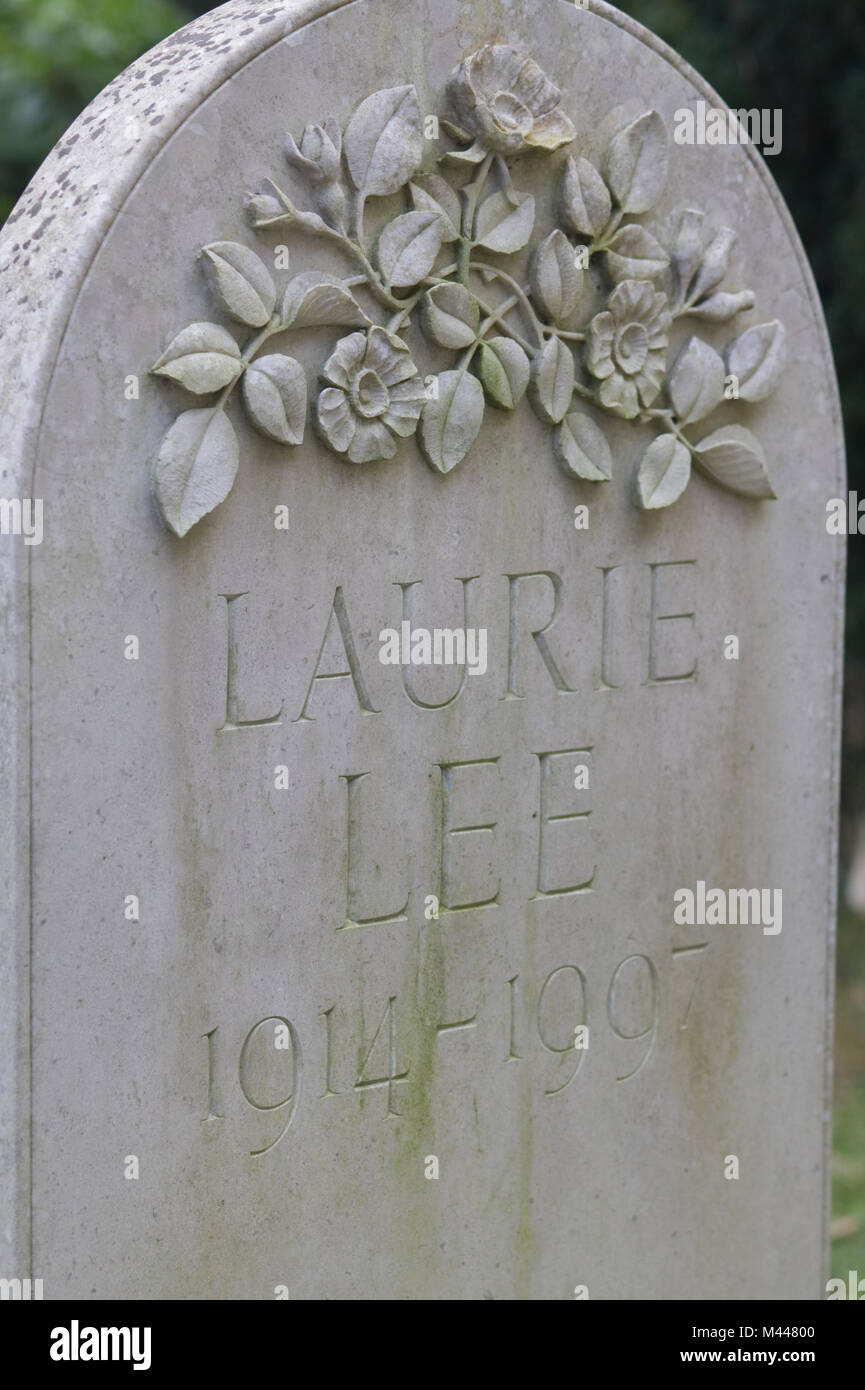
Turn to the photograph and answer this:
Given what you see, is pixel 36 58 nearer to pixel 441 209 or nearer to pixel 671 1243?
pixel 441 209

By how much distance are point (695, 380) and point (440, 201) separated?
0.53 m

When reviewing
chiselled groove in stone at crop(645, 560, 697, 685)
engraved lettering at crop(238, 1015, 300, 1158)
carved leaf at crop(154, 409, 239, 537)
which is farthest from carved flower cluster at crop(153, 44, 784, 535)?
engraved lettering at crop(238, 1015, 300, 1158)

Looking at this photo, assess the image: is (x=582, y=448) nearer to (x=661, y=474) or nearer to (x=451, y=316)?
(x=661, y=474)

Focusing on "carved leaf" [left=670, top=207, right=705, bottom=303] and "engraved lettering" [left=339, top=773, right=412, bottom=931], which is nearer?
"engraved lettering" [left=339, top=773, right=412, bottom=931]

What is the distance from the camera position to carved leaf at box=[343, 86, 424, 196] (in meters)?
2.10

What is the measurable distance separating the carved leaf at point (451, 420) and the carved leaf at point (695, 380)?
393 millimetres

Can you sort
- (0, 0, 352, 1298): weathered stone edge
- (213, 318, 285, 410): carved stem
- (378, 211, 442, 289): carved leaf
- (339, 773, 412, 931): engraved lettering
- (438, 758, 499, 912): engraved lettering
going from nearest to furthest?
A: (0, 0, 352, 1298): weathered stone edge, (213, 318, 285, 410): carved stem, (378, 211, 442, 289): carved leaf, (339, 773, 412, 931): engraved lettering, (438, 758, 499, 912): engraved lettering

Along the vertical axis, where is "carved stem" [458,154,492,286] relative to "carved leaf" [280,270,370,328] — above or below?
above

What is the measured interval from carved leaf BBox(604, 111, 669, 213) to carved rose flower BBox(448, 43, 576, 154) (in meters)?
0.11

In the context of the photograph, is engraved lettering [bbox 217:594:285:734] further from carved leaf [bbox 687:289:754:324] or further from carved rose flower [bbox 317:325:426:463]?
carved leaf [bbox 687:289:754:324]

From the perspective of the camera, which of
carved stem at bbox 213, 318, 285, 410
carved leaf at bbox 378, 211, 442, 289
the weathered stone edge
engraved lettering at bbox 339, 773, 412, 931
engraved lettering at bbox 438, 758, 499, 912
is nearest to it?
the weathered stone edge

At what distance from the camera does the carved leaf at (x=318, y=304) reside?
2.07 meters

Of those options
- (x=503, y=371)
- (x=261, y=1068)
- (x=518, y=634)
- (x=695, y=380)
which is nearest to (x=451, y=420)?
(x=503, y=371)

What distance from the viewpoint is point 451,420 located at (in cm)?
225
